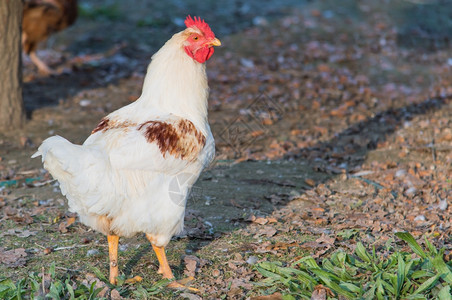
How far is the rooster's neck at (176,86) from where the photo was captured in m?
4.10

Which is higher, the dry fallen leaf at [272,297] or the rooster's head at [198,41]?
the rooster's head at [198,41]

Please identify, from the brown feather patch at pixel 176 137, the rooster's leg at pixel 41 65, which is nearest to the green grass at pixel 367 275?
the brown feather patch at pixel 176 137

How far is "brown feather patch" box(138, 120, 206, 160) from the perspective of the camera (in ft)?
12.6

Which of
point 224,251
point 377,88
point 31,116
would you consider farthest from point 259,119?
point 224,251

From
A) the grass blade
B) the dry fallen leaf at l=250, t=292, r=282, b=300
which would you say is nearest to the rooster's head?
the dry fallen leaf at l=250, t=292, r=282, b=300

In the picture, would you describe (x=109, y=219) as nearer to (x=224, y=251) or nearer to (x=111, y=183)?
(x=111, y=183)

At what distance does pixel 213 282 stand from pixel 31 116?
5.20 m

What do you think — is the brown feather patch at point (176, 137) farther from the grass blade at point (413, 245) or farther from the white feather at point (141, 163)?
the grass blade at point (413, 245)

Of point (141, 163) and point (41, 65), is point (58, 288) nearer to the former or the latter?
point (141, 163)

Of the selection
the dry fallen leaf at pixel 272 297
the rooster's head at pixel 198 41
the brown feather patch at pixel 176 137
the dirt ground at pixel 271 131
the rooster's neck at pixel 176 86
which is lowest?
the dirt ground at pixel 271 131

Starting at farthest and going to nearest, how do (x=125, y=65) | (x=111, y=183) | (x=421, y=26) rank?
(x=421, y=26) → (x=125, y=65) → (x=111, y=183)

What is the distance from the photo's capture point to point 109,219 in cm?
387

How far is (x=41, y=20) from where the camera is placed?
9938 mm

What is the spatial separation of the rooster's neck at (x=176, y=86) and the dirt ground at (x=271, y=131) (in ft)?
3.90
